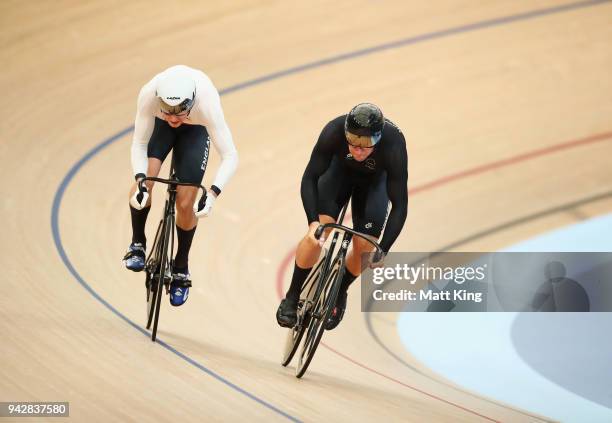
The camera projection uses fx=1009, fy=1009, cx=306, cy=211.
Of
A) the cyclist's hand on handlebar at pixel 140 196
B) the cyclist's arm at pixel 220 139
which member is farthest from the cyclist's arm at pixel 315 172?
the cyclist's hand on handlebar at pixel 140 196

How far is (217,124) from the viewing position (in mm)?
4469

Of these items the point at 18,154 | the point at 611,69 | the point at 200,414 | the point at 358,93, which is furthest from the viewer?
the point at 611,69

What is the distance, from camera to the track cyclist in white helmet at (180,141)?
4266mm

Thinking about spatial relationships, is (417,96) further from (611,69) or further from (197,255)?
(197,255)

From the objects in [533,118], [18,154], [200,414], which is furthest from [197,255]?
[533,118]

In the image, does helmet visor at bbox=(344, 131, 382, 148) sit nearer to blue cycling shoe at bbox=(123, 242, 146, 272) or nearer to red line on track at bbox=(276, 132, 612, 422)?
blue cycling shoe at bbox=(123, 242, 146, 272)

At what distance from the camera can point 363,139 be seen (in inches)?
160

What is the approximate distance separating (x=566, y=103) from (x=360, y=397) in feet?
14.8

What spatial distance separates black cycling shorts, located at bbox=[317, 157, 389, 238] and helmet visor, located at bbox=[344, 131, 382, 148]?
0.37m

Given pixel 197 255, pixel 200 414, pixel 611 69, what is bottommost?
pixel 200 414

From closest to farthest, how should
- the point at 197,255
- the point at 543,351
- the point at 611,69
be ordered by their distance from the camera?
the point at 543,351
the point at 197,255
the point at 611,69

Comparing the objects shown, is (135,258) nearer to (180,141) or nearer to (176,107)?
(180,141)

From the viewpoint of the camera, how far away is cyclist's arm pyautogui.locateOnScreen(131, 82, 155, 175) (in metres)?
4.37

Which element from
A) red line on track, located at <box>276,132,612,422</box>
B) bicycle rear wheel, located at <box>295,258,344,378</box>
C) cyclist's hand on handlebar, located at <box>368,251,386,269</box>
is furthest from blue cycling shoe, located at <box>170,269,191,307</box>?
red line on track, located at <box>276,132,612,422</box>
